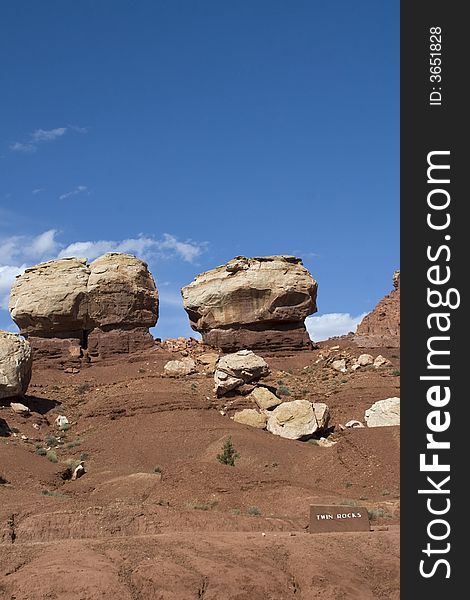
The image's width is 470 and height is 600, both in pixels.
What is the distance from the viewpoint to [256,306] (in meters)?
52.3

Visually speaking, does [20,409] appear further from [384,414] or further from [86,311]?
[384,414]

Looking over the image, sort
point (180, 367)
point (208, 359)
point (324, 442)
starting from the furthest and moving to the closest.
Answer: point (208, 359), point (180, 367), point (324, 442)

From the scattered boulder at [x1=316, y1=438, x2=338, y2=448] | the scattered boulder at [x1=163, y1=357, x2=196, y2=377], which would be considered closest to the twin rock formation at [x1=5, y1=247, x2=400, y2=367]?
the scattered boulder at [x1=163, y1=357, x2=196, y2=377]

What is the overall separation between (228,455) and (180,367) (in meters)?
17.9

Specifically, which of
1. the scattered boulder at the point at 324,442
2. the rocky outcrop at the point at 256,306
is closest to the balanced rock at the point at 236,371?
the scattered boulder at the point at 324,442

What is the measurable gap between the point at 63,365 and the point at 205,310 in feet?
32.2

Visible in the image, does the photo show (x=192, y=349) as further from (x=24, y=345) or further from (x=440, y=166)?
(x=440, y=166)

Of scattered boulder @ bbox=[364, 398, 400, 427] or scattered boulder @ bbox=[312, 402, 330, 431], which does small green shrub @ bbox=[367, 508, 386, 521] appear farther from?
scattered boulder @ bbox=[312, 402, 330, 431]

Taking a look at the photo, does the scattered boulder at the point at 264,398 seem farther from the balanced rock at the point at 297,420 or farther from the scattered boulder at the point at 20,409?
the scattered boulder at the point at 20,409

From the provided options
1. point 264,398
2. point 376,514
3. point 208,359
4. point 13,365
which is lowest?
point 376,514

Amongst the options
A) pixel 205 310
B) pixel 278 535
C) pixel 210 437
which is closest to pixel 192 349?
pixel 205 310

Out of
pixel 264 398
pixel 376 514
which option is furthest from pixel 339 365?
pixel 376 514

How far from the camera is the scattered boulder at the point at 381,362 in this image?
4736 centimetres

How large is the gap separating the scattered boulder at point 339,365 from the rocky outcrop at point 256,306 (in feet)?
13.8
